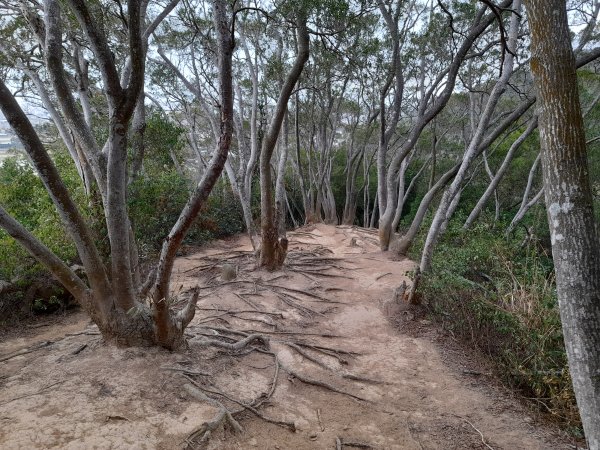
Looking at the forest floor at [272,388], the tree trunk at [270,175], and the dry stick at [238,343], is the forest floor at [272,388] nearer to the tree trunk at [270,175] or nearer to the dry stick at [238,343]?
the dry stick at [238,343]

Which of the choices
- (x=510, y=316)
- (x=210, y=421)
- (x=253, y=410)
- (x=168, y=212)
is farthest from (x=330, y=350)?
(x=168, y=212)

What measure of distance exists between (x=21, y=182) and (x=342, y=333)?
8256mm

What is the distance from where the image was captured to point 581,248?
79.5 inches

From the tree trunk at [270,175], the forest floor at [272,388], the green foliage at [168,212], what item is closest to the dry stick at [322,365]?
the forest floor at [272,388]

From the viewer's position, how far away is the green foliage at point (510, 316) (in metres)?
3.67

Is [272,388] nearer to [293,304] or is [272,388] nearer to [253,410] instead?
[253,410]

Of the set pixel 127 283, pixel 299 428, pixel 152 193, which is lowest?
pixel 299 428

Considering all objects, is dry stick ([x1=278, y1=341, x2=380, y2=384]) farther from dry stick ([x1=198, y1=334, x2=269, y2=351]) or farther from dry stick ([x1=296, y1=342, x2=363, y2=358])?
dry stick ([x1=198, y1=334, x2=269, y2=351])

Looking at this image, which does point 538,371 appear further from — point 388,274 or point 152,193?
point 152,193

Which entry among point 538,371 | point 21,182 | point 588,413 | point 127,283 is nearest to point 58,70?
point 127,283

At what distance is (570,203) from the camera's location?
2.05 m

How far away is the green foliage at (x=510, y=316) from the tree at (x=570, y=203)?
5.37 feet

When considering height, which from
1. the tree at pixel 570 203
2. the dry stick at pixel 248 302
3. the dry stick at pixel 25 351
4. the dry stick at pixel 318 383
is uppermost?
the tree at pixel 570 203

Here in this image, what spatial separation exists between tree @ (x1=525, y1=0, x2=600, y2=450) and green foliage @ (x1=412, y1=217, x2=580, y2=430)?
1.64m
